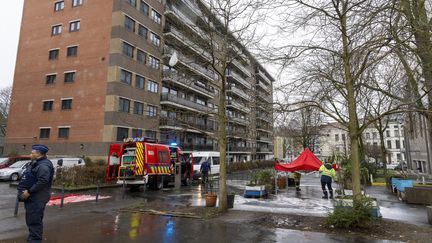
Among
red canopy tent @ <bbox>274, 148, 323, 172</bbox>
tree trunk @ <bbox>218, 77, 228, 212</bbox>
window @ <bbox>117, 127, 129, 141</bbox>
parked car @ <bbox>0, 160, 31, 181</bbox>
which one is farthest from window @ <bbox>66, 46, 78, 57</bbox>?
tree trunk @ <bbox>218, 77, 228, 212</bbox>

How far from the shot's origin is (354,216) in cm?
816

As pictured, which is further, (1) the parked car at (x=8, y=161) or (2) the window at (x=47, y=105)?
(2) the window at (x=47, y=105)

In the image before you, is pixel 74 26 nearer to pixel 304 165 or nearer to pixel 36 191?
pixel 304 165

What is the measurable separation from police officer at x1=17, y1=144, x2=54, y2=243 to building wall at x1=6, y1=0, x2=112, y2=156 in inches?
1051

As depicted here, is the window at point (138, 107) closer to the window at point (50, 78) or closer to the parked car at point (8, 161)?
the window at point (50, 78)

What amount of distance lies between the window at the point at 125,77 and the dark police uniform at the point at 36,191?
28.2 m

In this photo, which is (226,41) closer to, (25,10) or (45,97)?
(45,97)

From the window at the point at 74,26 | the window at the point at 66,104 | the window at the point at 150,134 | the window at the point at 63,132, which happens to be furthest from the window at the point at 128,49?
the window at the point at 63,132

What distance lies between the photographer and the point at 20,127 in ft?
119

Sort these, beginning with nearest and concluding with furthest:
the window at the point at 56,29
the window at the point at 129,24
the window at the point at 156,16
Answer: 1. the window at the point at 129,24
2. the window at the point at 56,29
3. the window at the point at 156,16

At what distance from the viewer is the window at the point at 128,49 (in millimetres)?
33906

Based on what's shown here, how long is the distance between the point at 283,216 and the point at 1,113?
65.6 meters

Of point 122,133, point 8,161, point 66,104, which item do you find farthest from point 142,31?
point 8,161

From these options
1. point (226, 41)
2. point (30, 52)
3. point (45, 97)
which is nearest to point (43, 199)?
point (226, 41)
